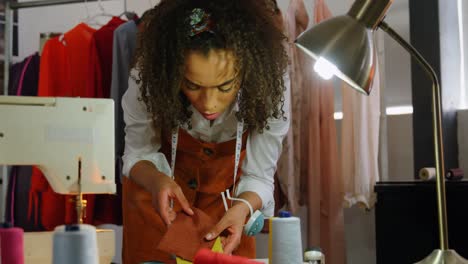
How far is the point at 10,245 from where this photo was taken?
949 millimetres

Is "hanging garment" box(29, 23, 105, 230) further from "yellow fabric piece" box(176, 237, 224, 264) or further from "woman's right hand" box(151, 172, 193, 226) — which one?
"yellow fabric piece" box(176, 237, 224, 264)

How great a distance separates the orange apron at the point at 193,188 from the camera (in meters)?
1.61

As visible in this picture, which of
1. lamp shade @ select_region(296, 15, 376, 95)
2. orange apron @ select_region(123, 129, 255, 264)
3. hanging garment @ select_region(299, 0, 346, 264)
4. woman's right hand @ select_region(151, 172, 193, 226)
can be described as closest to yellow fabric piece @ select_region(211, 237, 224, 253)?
woman's right hand @ select_region(151, 172, 193, 226)

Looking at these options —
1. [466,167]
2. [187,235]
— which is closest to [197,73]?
[187,235]

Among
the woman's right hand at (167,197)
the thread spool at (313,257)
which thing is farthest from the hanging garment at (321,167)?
the thread spool at (313,257)

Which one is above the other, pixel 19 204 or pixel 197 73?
pixel 197 73

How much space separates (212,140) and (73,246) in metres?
0.82

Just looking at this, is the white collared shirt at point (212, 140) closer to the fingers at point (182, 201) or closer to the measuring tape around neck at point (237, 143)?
the measuring tape around neck at point (237, 143)

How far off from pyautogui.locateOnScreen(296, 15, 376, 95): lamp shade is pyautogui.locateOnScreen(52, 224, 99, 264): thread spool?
1.73ft

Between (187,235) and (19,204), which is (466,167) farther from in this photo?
(19,204)

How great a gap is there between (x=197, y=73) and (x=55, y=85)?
102 cm

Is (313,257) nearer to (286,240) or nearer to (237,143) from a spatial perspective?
(286,240)

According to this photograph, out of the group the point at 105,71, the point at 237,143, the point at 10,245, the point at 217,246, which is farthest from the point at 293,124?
the point at 10,245

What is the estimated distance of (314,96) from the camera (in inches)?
88.8
